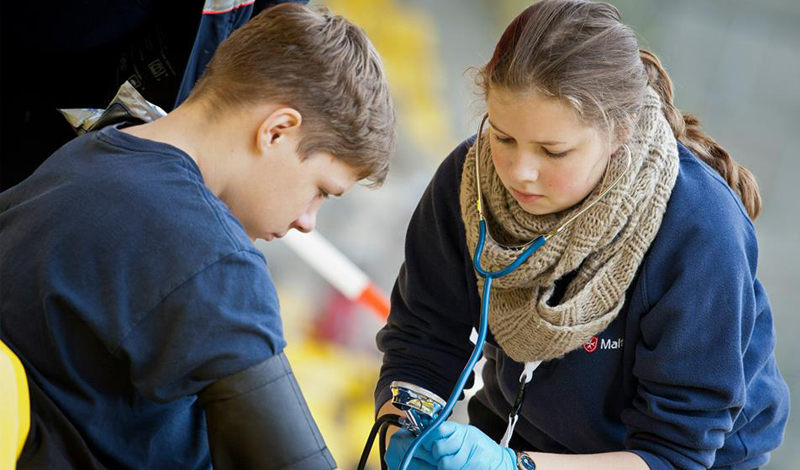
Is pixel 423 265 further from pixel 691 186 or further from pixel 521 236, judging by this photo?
pixel 691 186

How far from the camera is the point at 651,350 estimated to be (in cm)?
124

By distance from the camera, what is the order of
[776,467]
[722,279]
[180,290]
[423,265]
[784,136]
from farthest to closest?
[776,467], [784,136], [423,265], [722,279], [180,290]

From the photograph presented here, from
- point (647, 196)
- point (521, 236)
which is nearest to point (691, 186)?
point (647, 196)

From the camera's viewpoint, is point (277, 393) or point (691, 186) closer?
point (277, 393)

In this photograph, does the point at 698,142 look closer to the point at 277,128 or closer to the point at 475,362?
the point at 475,362

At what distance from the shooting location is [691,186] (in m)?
1.23

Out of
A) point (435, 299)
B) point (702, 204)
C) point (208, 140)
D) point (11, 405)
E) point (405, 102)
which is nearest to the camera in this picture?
point (11, 405)

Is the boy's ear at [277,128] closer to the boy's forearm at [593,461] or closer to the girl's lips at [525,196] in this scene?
the girl's lips at [525,196]

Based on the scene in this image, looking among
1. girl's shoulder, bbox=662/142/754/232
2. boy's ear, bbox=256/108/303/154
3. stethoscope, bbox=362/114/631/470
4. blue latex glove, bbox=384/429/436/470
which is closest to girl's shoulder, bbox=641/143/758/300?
girl's shoulder, bbox=662/142/754/232

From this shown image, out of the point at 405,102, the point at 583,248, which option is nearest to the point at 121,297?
the point at 583,248

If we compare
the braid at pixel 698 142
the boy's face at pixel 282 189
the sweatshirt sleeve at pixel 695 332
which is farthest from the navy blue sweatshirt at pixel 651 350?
the boy's face at pixel 282 189

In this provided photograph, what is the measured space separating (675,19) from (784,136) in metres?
0.46

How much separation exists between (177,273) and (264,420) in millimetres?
193

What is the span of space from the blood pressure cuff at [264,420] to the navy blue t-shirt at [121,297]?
0.06 ft
